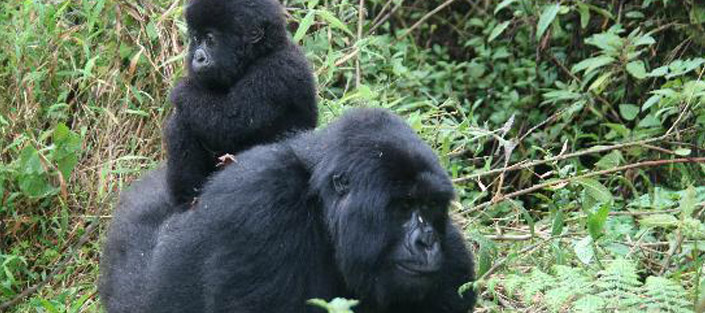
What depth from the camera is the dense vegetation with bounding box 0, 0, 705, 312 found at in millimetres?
5051

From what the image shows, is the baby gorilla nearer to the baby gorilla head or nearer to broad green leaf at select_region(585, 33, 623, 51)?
the baby gorilla head

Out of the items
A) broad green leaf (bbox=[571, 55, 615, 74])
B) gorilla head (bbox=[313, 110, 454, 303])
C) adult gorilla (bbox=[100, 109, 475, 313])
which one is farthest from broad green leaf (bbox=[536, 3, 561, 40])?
gorilla head (bbox=[313, 110, 454, 303])

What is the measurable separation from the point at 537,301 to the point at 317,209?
1.34 metres

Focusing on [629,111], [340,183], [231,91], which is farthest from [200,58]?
[629,111]

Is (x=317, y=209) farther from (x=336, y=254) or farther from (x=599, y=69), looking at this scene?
(x=599, y=69)

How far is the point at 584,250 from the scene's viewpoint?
4672mm

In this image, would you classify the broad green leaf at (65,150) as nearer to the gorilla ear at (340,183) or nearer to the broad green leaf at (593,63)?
the gorilla ear at (340,183)

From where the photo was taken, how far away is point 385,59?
7.29m

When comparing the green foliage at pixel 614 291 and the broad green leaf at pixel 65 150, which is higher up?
the green foliage at pixel 614 291

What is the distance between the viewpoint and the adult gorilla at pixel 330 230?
3.94 meters

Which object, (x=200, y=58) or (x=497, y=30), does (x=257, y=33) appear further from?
(x=497, y=30)

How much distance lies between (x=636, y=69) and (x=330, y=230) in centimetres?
326

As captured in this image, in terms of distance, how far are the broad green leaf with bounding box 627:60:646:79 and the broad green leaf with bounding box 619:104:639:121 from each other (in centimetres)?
24

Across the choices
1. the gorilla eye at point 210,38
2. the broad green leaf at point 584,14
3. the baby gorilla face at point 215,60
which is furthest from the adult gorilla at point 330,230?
the broad green leaf at point 584,14
